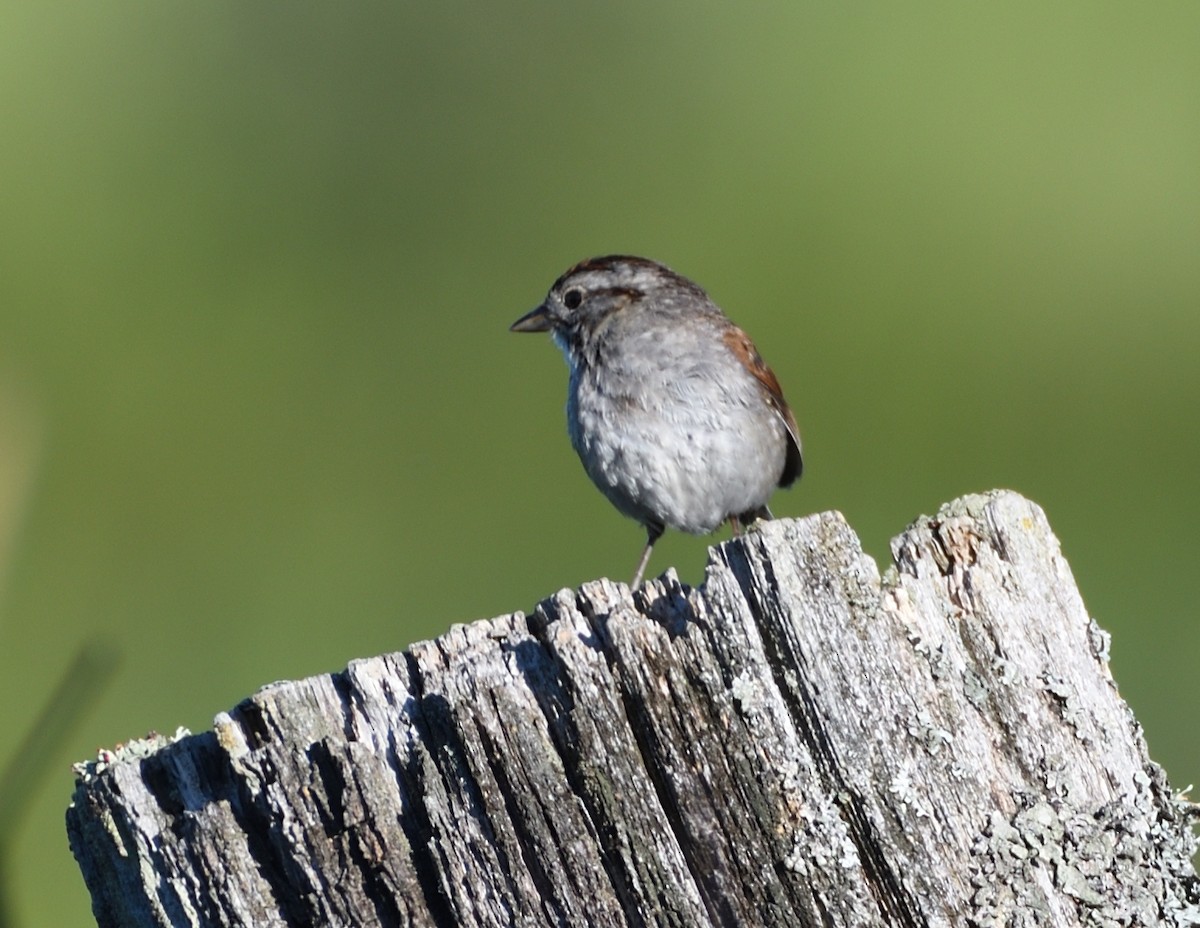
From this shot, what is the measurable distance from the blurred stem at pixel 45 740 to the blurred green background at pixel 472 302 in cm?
310

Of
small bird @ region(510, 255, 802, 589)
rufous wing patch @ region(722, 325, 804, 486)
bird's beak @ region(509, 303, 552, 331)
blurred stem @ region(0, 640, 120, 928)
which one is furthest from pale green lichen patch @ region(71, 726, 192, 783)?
bird's beak @ region(509, 303, 552, 331)

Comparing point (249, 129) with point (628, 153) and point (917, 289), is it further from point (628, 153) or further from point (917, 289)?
point (917, 289)

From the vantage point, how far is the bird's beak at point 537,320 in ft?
21.7

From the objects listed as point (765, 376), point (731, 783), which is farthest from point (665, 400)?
point (731, 783)

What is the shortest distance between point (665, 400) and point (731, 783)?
3.49 metres

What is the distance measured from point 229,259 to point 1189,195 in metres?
6.90

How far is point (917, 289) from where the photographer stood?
32.6 ft

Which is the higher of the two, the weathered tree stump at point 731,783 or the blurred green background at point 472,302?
the blurred green background at point 472,302

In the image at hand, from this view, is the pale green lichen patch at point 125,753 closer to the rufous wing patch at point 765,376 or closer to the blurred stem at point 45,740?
the blurred stem at point 45,740

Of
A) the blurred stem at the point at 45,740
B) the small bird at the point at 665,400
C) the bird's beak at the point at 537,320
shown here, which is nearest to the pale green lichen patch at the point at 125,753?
the blurred stem at the point at 45,740

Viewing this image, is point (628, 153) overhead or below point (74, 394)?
overhead

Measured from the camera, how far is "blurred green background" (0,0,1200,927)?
26.3 feet

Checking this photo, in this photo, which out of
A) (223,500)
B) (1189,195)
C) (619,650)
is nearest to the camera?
(619,650)

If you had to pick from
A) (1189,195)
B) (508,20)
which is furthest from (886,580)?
(508,20)
